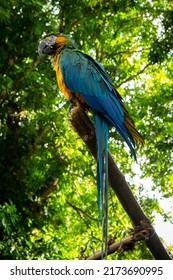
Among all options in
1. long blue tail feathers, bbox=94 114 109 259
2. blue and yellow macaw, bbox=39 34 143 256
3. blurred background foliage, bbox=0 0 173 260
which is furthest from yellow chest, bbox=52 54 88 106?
blurred background foliage, bbox=0 0 173 260

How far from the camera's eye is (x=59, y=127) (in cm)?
→ 525

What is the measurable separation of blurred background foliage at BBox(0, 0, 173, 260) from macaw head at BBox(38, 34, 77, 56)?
4.76 feet

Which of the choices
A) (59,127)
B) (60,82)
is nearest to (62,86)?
(60,82)

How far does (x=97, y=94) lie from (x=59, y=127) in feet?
11.0

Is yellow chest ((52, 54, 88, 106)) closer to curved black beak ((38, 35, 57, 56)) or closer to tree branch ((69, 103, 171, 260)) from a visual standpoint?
curved black beak ((38, 35, 57, 56))

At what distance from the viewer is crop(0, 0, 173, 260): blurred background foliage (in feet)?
15.6

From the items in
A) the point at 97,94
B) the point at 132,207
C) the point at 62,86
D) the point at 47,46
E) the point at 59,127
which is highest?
the point at 59,127

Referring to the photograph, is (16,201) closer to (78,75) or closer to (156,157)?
(156,157)

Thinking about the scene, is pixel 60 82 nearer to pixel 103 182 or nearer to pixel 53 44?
pixel 53 44

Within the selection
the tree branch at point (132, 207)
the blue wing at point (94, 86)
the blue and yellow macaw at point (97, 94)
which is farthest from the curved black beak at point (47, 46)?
the tree branch at point (132, 207)

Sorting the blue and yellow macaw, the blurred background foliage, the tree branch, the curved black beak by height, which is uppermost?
the blurred background foliage

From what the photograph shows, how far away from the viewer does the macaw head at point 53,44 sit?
2337 millimetres

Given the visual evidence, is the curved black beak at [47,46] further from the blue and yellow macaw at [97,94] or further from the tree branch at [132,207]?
the tree branch at [132,207]

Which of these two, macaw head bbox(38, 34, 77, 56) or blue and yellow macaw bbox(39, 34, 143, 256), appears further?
macaw head bbox(38, 34, 77, 56)
